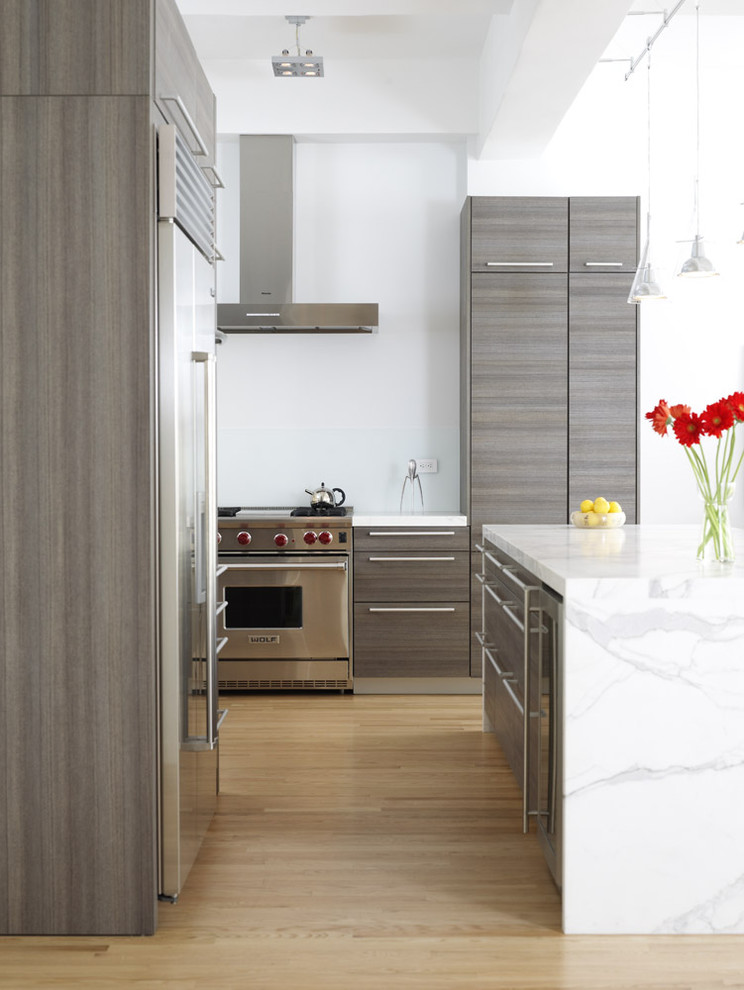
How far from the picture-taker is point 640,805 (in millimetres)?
2336

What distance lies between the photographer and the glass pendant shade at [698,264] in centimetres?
349

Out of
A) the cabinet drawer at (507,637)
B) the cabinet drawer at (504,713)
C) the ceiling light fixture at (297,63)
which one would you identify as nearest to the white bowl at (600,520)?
the cabinet drawer at (507,637)

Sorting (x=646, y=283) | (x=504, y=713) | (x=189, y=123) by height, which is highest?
(x=189, y=123)

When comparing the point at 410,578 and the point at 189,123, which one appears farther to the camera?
the point at 410,578

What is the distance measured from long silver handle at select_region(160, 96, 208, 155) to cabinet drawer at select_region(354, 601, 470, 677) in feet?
8.44

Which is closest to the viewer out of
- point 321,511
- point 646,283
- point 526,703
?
point 526,703

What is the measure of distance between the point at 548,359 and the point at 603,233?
700 millimetres

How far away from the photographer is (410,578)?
15.7ft

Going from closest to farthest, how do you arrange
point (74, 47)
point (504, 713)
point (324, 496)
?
point (74, 47) → point (504, 713) → point (324, 496)

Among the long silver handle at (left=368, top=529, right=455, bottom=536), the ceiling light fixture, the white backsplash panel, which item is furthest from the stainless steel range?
the ceiling light fixture

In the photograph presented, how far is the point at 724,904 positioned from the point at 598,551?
1074mm

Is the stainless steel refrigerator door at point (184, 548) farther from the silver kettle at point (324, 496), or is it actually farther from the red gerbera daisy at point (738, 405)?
the silver kettle at point (324, 496)

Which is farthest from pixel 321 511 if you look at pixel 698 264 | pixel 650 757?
pixel 650 757

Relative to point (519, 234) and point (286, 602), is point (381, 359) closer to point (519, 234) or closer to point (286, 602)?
point (519, 234)
